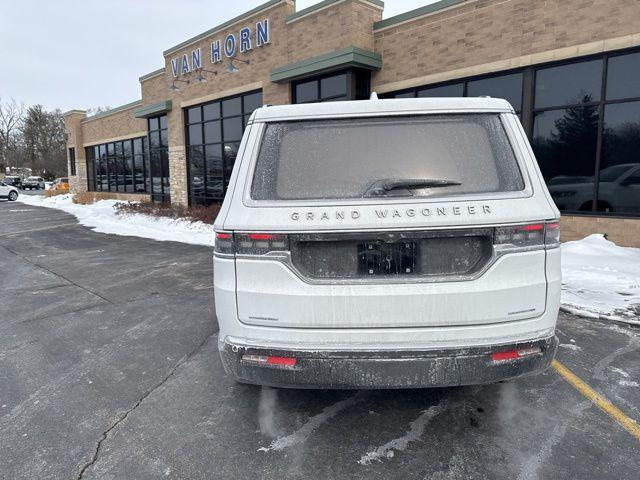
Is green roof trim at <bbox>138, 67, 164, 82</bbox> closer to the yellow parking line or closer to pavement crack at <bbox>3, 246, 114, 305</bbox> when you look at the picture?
pavement crack at <bbox>3, 246, 114, 305</bbox>

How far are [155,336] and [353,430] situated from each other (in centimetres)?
271

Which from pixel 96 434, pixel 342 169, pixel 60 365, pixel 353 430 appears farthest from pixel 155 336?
pixel 342 169

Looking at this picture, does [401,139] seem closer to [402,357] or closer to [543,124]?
[402,357]

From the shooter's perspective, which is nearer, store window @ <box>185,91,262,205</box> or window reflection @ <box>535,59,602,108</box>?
window reflection @ <box>535,59,602,108</box>

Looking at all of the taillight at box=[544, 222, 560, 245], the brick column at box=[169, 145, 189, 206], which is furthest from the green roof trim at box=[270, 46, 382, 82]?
the taillight at box=[544, 222, 560, 245]

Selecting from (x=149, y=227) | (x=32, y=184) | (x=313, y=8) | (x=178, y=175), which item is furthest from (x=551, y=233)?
(x=32, y=184)

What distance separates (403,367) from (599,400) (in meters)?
1.84

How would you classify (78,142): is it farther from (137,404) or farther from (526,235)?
(526,235)

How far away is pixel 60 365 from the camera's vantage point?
4020 mm

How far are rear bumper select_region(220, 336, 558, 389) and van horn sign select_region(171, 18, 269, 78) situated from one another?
13108mm

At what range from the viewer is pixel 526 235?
236 cm

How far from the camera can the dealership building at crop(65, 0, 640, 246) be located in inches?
332

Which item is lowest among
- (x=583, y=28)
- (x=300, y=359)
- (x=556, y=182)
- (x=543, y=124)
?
(x=300, y=359)

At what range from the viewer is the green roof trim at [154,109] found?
18.2 meters
